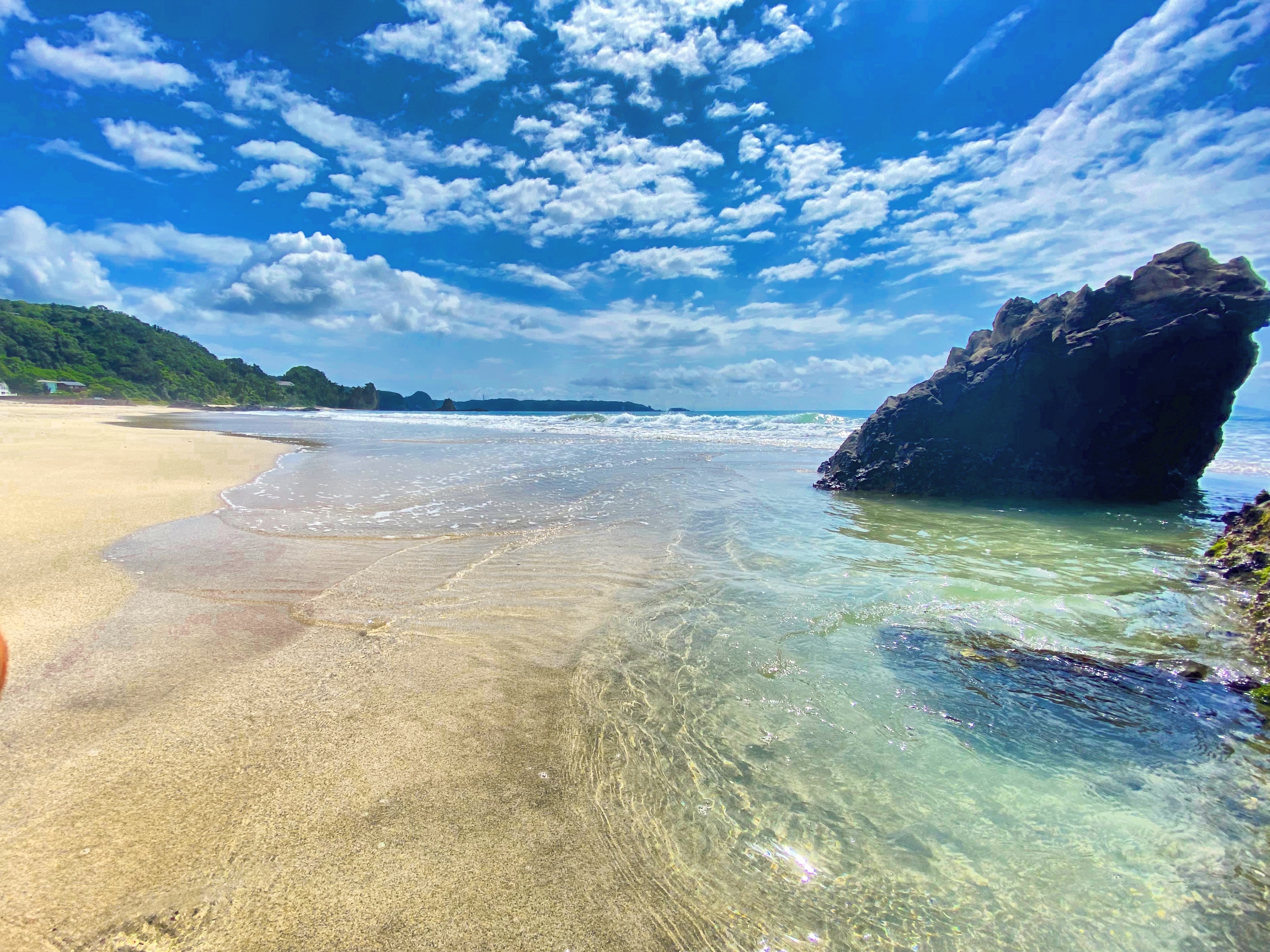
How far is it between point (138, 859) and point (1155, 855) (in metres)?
4.73

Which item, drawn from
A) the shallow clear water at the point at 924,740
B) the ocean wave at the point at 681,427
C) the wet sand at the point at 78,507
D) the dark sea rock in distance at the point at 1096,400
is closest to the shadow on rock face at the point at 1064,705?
the shallow clear water at the point at 924,740

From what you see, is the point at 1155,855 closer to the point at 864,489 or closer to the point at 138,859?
the point at 138,859

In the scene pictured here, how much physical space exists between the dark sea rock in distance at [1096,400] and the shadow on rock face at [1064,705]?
10678 mm

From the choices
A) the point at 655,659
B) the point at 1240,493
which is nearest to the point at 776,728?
the point at 655,659

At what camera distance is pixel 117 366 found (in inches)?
3497

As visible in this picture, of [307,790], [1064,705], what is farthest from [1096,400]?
[307,790]

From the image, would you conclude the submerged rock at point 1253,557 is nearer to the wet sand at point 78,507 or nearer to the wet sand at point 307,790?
the wet sand at point 307,790

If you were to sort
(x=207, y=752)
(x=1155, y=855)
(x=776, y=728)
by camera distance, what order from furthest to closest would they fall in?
(x=776, y=728)
(x=207, y=752)
(x=1155, y=855)

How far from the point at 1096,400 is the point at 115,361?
123685 millimetres

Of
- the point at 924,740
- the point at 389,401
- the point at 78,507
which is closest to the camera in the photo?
the point at 924,740

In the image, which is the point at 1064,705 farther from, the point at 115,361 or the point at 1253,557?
the point at 115,361

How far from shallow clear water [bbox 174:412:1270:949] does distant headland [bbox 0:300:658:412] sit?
9987 cm

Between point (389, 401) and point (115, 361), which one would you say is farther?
point (389, 401)

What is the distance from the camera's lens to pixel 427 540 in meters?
8.20
